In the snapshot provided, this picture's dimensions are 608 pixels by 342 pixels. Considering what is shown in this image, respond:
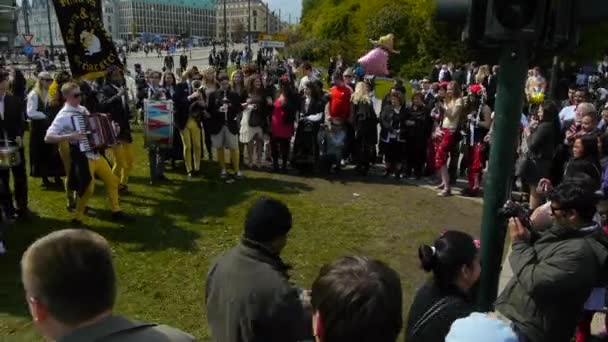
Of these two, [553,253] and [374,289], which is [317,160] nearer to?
[553,253]

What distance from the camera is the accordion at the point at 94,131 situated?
747 centimetres

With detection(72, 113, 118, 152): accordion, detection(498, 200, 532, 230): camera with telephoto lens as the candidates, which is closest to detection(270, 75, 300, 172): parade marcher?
detection(72, 113, 118, 152): accordion

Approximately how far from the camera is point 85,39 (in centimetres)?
962

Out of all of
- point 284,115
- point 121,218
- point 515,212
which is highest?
point 515,212

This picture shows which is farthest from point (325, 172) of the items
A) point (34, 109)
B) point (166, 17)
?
point (166, 17)

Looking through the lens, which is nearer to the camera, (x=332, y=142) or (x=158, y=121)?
(x=158, y=121)

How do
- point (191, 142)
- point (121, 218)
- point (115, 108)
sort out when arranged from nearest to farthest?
1. point (121, 218)
2. point (115, 108)
3. point (191, 142)

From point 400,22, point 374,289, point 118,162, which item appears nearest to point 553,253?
point 374,289

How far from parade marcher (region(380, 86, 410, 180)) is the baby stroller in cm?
78

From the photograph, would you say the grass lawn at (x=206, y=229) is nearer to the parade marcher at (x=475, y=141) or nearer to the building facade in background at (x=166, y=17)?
the parade marcher at (x=475, y=141)

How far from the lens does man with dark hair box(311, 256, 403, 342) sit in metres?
2.02

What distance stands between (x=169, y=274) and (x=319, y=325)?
4.88 meters

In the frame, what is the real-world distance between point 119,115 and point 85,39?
4.72ft

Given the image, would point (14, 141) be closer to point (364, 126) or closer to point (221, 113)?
point (221, 113)
